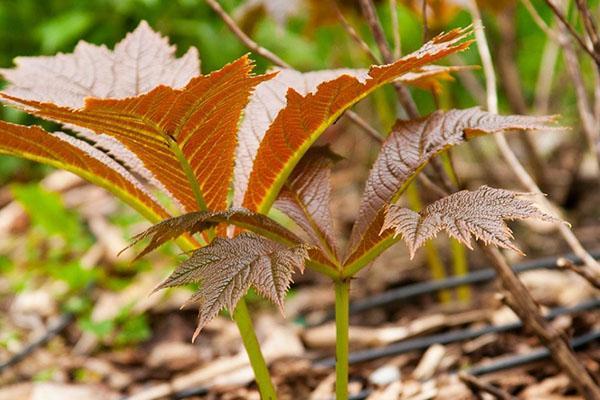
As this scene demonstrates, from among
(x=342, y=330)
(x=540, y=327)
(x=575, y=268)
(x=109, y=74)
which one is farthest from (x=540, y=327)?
(x=109, y=74)

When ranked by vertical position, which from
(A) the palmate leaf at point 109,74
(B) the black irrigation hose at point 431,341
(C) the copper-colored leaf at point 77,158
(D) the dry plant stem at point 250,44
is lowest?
(B) the black irrigation hose at point 431,341

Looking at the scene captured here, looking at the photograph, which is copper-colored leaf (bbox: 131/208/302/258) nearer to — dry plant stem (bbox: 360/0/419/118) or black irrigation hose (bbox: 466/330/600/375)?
dry plant stem (bbox: 360/0/419/118)

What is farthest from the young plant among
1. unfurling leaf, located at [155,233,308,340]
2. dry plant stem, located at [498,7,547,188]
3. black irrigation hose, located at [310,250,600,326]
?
dry plant stem, located at [498,7,547,188]

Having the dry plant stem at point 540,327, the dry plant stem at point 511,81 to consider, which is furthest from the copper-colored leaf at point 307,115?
the dry plant stem at point 511,81

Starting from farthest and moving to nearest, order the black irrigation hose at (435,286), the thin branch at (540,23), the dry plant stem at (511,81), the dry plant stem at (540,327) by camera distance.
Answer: the dry plant stem at (511,81) < the black irrigation hose at (435,286) < the thin branch at (540,23) < the dry plant stem at (540,327)

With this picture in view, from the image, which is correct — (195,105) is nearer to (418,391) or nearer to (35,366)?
(418,391)

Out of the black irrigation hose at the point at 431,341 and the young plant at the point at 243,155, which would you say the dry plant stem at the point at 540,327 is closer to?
the young plant at the point at 243,155

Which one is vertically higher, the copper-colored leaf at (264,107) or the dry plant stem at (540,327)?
the copper-colored leaf at (264,107)

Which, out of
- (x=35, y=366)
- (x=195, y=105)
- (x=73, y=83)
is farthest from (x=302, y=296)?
(x=195, y=105)
